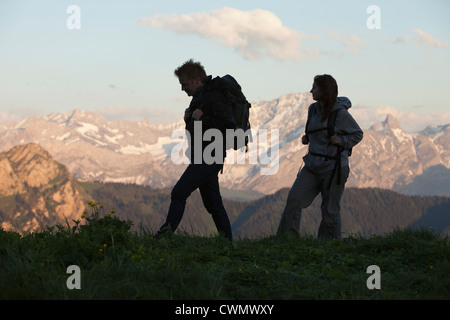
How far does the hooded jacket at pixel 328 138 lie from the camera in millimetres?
10094

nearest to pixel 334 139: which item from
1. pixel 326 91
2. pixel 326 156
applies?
pixel 326 156

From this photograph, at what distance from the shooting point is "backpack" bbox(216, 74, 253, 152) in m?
9.34

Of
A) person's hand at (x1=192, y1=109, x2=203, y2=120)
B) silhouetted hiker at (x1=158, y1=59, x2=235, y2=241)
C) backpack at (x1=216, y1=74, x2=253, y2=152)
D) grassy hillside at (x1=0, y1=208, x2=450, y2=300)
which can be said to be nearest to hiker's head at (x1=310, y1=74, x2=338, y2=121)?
backpack at (x1=216, y1=74, x2=253, y2=152)

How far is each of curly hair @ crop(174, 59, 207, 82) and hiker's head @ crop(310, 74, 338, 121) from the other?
6.60ft

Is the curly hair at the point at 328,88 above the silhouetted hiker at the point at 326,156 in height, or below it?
Result: above

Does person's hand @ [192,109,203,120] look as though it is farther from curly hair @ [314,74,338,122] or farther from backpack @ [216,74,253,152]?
curly hair @ [314,74,338,122]

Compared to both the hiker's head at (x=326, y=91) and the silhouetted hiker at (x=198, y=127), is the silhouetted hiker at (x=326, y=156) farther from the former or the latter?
the silhouetted hiker at (x=198, y=127)

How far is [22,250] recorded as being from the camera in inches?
283

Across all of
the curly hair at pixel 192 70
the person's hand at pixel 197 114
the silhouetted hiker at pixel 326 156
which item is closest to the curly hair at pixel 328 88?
the silhouetted hiker at pixel 326 156

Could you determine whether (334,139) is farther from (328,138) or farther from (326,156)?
(326,156)

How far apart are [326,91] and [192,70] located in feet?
7.80
